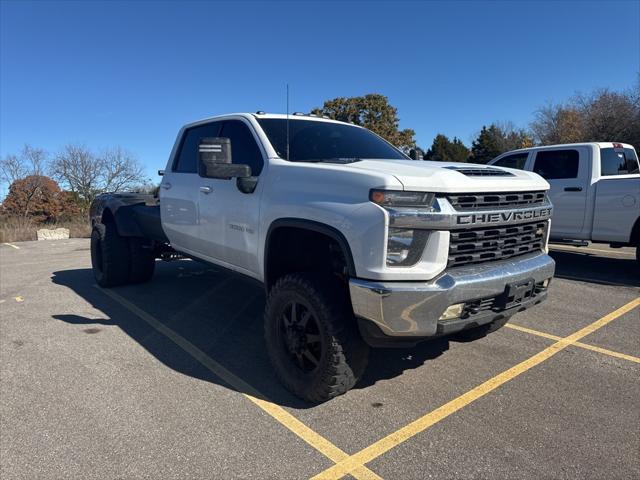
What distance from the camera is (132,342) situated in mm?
4457

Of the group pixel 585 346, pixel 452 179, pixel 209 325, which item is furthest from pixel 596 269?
pixel 209 325

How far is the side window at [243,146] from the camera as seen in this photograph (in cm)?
394

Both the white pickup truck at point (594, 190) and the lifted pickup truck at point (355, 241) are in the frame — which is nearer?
the lifted pickup truck at point (355, 241)

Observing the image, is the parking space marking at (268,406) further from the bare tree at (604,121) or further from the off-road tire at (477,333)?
the bare tree at (604,121)

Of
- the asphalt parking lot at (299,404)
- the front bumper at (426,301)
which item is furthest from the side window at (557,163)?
the front bumper at (426,301)

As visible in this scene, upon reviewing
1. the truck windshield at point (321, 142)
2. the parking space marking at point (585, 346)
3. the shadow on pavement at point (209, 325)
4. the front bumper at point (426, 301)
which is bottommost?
the shadow on pavement at point (209, 325)

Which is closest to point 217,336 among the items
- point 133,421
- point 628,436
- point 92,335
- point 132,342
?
point 132,342

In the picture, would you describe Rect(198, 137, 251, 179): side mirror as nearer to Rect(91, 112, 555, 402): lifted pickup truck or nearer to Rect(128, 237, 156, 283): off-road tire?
Rect(91, 112, 555, 402): lifted pickup truck

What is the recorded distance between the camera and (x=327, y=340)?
2.97 m

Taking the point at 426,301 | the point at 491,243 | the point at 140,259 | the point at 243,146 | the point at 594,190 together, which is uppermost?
the point at 243,146

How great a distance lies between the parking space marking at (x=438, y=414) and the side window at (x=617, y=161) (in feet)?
13.8

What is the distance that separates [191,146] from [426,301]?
363 centimetres

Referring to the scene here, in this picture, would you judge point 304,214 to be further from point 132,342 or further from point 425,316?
point 132,342

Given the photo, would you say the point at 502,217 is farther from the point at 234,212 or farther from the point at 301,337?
the point at 234,212
